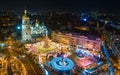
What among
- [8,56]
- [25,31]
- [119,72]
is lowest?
[119,72]

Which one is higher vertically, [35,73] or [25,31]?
[25,31]

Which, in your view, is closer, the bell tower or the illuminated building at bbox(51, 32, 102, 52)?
the bell tower

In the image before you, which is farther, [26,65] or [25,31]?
[25,31]

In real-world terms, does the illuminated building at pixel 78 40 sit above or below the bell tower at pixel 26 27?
below

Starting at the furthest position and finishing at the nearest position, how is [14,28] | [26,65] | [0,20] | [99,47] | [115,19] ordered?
[115,19], [0,20], [14,28], [99,47], [26,65]

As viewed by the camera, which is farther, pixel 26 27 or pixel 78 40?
pixel 78 40

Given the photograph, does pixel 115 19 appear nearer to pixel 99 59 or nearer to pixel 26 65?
pixel 99 59

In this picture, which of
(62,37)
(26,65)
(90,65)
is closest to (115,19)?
(62,37)

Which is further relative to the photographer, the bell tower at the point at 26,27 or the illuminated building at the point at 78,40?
the illuminated building at the point at 78,40

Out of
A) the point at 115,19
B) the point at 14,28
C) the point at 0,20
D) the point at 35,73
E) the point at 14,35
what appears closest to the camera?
the point at 35,73

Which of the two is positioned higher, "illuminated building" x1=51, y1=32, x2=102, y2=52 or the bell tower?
the bell tower

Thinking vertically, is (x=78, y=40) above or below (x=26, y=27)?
below
